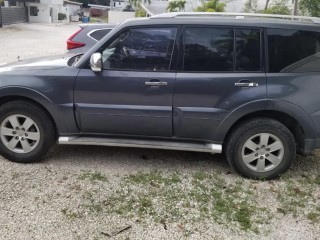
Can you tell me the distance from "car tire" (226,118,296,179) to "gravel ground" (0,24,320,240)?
0.15 meters

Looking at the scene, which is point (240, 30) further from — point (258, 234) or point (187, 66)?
point (258, 234)

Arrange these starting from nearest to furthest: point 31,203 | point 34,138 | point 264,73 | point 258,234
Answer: point 258,234 < point 31,203 < point 264,73 < point 34,138

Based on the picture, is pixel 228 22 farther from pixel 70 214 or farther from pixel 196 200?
pixel 70 214

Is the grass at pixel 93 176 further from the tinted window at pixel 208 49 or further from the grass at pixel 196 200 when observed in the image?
the tinted window at pixel 208 49

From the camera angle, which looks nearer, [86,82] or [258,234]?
[258,234]

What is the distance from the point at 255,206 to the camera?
11.9 ft

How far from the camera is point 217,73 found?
13.2ft

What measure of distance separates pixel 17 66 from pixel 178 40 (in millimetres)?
1999

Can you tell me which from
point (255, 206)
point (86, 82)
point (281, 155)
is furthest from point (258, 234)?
point (86, 82)

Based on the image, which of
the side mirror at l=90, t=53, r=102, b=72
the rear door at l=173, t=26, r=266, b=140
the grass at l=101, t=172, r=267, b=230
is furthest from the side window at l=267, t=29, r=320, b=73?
the side mirror at l=90, t=53, r=102, b=72

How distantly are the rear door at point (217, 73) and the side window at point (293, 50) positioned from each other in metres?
0.14

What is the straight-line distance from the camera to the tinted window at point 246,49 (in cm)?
401

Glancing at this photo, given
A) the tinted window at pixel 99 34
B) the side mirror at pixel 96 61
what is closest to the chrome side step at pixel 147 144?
the side mirror at pixel 96 61

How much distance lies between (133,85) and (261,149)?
1.61 meters
